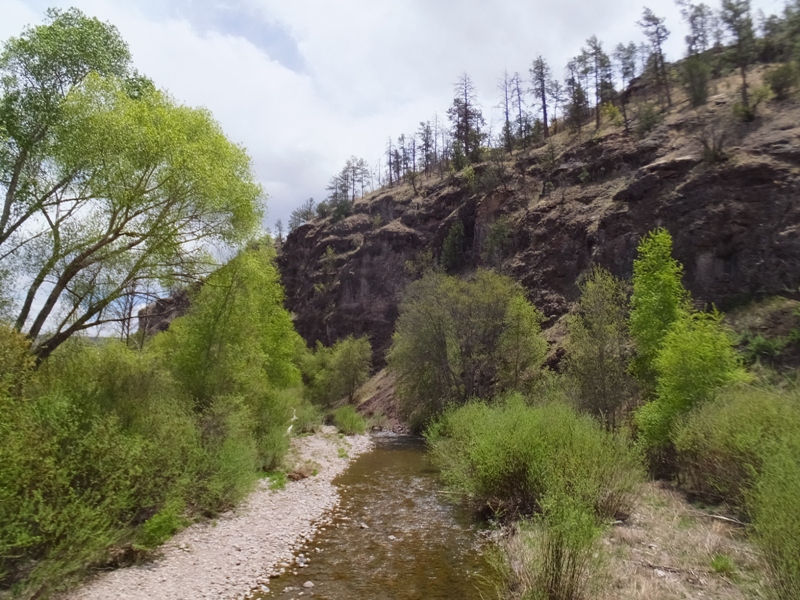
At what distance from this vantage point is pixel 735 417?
13.1 metres

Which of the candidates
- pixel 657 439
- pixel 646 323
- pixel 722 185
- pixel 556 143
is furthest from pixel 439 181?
pixel 657 439

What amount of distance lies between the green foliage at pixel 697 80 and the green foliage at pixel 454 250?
95.6 feet

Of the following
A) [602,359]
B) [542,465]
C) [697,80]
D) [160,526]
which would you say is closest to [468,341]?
[602,359]

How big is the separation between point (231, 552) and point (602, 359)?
20.0 metres

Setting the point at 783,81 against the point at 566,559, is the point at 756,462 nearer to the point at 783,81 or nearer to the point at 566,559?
the point at 566,559

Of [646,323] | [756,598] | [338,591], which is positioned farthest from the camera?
[646,323]

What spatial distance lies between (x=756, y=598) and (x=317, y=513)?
12689 mm

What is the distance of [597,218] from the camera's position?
45094 mm

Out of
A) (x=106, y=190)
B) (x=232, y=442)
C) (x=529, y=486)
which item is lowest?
(x=529, y=486)

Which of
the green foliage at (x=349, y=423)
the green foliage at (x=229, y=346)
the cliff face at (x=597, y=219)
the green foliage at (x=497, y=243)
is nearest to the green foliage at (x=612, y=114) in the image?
→ the cliff face at (x=597, y=219)

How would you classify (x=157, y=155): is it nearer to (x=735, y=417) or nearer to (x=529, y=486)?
(x=529, y=486)

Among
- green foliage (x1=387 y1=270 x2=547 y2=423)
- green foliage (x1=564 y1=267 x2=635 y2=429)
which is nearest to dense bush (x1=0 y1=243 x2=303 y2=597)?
green foliage (x1=564 y1=267 x2=635 y2=429)

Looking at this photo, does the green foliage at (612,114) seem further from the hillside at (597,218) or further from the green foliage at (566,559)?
the green foliage at (566,559)

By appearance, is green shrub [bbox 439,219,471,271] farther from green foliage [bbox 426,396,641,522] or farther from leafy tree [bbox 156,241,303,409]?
green foliage [bbox 426,396,641,522]
